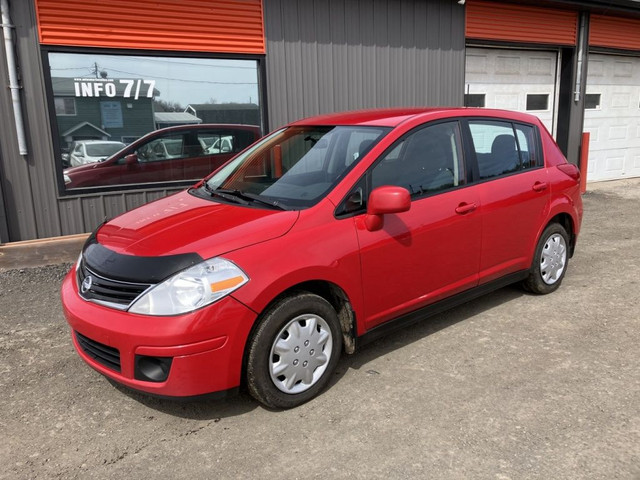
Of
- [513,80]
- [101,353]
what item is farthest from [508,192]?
[513,80]

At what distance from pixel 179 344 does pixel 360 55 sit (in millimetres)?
7066

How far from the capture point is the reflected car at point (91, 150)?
7047 mm

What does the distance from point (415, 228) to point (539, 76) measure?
30.0ft

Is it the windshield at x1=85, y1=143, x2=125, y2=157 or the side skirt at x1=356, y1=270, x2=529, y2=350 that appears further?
the windshield at x1=85, y1=143, x2=125, y2=157

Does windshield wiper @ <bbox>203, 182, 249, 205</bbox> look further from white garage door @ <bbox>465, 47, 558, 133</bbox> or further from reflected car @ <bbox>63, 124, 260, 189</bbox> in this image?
white garage door @ <bbox>465, 47, 558, 133</bbox>

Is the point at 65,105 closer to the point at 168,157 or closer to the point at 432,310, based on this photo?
the point at 168,157

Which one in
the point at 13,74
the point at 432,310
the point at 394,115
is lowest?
the point at 432,310

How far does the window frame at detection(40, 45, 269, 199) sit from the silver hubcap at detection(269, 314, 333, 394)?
5.13 m

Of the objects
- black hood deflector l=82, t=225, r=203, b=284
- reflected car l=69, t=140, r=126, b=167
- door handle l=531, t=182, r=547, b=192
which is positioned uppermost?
reflected car l=69, t=140, r=126, b=167

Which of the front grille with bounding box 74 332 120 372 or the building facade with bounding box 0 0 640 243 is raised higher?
the building facade with bounding box 0 0 640 243

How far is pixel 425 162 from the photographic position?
3.70 meters

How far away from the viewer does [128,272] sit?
111 inches

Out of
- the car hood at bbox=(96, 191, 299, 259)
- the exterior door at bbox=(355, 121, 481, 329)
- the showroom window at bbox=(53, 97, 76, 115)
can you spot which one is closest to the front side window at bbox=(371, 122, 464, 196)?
the exterior door at bbox=(355, 121, 481, 329)

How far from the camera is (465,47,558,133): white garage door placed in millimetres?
10195
